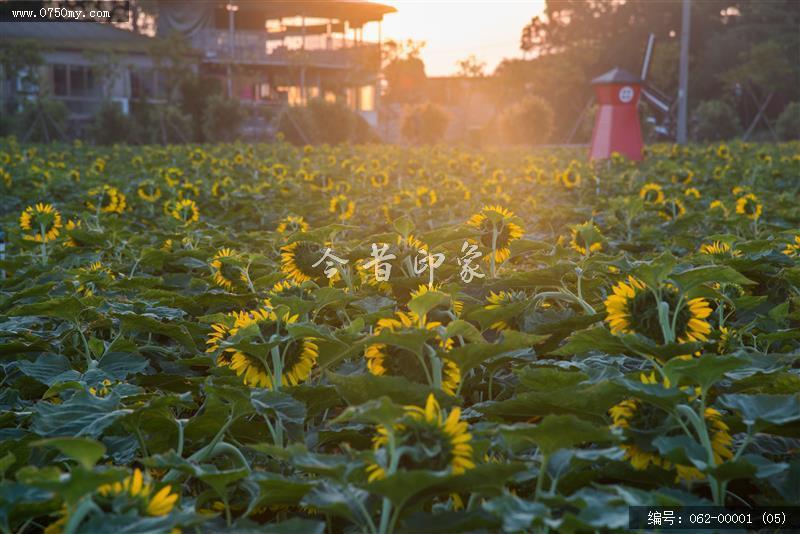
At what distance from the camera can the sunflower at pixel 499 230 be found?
2.28 meters

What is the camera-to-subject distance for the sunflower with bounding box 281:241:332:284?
229cm

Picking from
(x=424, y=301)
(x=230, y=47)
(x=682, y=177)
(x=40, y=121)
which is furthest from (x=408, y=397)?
(x=230, y=47)

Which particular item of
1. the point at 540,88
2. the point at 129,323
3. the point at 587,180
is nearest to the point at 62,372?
the point at 129,323

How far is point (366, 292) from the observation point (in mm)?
A: 2037

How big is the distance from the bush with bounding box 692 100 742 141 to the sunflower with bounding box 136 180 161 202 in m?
29.7

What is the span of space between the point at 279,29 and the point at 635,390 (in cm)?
3974

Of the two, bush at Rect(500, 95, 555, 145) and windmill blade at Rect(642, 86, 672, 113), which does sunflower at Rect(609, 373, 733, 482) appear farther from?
bush at Rect(500, 95, 555, 145)

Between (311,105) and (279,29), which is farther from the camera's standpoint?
(279,29)

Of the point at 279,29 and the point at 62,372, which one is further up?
the point at 279,29

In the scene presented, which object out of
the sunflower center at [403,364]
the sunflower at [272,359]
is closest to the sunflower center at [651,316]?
the sunflower center at [403,364]

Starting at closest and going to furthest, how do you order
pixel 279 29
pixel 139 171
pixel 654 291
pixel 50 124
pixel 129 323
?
1. pixel 654 291
2. pixel 129 323
3. pixel 139 171
4. pixel 50 124
5. pixel 279 29

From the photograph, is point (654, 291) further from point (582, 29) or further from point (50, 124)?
point (582, 29)

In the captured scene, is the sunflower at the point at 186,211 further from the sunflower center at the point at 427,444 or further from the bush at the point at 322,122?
the bush at the point at 322,122

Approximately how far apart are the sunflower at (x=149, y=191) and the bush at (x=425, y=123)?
63.8ft
